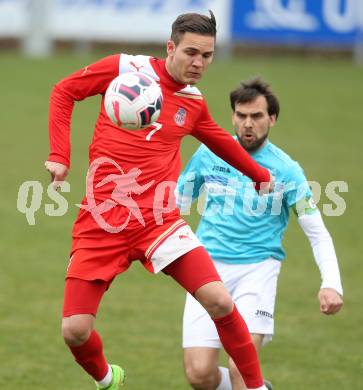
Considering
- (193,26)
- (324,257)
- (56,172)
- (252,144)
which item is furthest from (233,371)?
(193,26)

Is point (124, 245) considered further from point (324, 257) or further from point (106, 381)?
point (324, 257)

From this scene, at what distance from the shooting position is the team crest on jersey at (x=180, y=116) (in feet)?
21.0

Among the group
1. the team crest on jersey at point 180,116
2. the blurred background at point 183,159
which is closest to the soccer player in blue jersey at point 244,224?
the team crest on jersey at point 180,116

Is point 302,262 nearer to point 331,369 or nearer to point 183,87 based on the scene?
point 331,369

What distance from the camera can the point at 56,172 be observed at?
19.6 feet

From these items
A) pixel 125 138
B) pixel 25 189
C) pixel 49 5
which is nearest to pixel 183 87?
pixel 125 138

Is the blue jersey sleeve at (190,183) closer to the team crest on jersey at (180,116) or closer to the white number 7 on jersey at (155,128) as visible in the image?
the team crest on jersey at (180,116)

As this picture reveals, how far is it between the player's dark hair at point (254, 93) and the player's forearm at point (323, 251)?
0.85 m

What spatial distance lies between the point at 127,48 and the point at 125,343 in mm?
19019

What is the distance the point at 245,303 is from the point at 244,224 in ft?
1.71

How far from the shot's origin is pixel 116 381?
673cm

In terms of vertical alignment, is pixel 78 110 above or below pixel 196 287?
above

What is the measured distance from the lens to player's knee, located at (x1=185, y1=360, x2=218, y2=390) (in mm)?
6785

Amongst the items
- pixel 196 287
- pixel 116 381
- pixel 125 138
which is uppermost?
pixel 125 138
